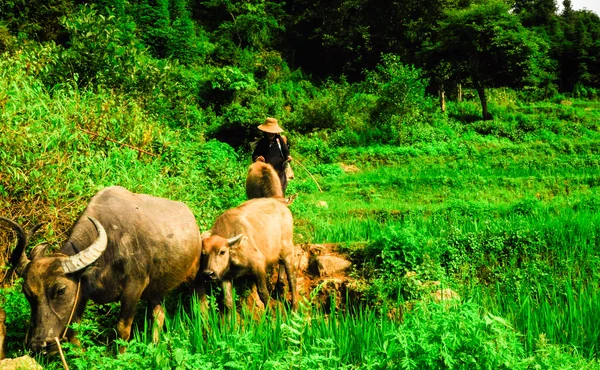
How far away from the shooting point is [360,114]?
62.8 ft

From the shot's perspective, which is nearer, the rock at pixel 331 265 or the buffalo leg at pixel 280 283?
the buffalo leg at pixel 280 283

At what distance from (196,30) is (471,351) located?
24324 mm

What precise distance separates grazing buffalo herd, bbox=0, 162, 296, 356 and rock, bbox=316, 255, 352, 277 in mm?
1357

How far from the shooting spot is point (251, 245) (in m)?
5.07

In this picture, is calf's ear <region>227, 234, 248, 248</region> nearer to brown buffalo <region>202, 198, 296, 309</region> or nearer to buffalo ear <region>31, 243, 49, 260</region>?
brown buffalo <region>202, 198, 296, 309</region>

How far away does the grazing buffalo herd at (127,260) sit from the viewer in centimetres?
362

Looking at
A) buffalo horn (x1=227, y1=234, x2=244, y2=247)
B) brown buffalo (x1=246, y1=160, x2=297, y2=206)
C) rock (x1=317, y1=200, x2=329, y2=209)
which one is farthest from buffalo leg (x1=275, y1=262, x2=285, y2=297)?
rock (x1=317, y1=200, x2=329, y2=209)

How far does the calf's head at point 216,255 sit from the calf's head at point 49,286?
1.03 metres

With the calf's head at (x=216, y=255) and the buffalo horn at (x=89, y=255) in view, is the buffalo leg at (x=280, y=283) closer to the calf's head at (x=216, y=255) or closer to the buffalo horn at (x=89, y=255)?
the calf's head at (x=216, y=255)

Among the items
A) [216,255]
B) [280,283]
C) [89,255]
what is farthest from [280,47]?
[89,255]

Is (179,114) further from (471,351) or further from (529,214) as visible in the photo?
(471,351)

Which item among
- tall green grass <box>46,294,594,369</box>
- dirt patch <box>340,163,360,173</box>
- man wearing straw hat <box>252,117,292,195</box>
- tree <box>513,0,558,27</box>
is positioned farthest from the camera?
tree <box>513,0,558,27</box>

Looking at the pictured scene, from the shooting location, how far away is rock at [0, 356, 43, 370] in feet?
10.3

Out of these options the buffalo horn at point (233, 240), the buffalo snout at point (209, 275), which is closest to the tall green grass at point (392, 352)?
the buffalo snout at point (209, 275)
